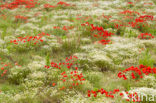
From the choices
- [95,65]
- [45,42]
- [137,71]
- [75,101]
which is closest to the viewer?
[75,101]

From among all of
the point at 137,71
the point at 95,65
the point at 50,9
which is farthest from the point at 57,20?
the point at 137,71

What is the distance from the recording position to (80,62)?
245 inches

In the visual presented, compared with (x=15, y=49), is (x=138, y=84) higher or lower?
lower

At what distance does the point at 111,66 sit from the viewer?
608cm

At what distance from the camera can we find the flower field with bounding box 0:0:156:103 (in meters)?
4.39

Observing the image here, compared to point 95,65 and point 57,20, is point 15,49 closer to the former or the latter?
point 95,65

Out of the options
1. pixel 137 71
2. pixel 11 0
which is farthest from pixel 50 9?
pixel 137 71

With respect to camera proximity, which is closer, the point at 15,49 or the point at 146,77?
the point at 146,77

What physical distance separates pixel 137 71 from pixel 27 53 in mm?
4450

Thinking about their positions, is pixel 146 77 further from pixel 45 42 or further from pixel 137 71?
pixel 45 42

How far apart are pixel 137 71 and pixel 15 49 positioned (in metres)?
4.84

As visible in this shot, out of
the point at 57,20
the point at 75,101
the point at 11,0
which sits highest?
the point at 11,0

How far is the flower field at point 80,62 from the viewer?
14.4ft

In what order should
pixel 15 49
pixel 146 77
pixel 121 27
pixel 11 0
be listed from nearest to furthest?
pixel 146 77
pixel 15 49
pixel 121 27
pixel 11 0
